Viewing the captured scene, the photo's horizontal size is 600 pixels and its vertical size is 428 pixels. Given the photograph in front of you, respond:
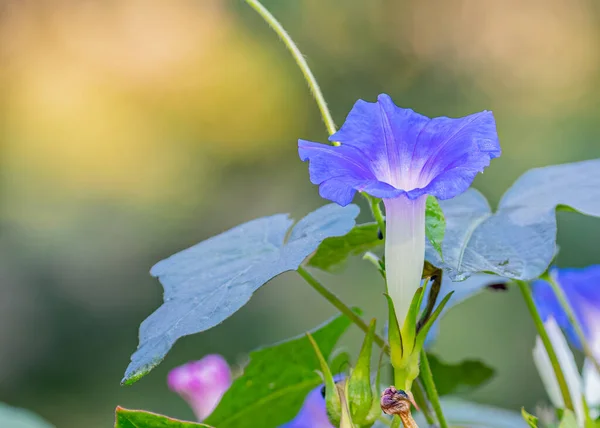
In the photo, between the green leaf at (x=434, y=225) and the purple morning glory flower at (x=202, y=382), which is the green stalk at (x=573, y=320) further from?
the purple morning glory flower at (x=202, y=382)

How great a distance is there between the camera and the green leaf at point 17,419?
569 millimetres

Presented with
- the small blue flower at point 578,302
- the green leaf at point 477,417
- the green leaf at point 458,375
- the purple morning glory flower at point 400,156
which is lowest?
the green leaf at point 477,417

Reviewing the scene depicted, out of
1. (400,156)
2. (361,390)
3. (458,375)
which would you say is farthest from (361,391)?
(458,375)

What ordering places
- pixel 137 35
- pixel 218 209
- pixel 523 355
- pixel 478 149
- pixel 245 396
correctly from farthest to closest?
pixel 137 35
pixel 218 209
pixel 523 355
pixel 245 396
pixel 478 149

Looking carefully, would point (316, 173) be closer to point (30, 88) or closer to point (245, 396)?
point (245, 396)

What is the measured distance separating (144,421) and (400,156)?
0.17 meters

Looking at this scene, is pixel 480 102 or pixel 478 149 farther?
pixel 480 102

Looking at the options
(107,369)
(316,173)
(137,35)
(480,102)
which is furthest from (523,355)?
(316,173)

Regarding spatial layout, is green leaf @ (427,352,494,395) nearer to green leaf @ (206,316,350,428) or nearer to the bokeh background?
green leaf @ (206,316,350,428)

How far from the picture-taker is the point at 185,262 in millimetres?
411

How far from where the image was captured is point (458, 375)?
573 millimetres

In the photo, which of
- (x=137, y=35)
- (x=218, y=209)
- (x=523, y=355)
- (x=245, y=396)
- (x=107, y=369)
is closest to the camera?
(x=245, y=396)

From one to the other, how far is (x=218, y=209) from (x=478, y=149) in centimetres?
257

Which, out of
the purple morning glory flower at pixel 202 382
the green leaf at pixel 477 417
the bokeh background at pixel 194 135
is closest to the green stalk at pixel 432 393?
the green leaf at pixel 477 417
